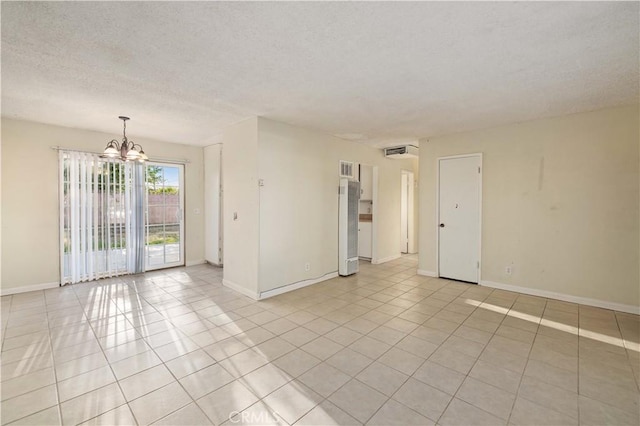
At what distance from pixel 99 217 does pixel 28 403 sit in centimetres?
376

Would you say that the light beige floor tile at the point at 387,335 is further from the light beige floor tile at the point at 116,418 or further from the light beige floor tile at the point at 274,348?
the light beige floor tile at the point at 116,418

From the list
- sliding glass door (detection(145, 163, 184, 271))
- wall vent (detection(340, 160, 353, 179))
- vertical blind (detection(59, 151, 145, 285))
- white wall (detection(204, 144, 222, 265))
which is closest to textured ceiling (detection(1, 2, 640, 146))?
vertical blind (detection(59, 151, 145, 285))

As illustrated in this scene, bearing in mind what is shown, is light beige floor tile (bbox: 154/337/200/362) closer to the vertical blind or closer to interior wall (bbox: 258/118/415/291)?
interior wall (bbox: 258/118/415/291)

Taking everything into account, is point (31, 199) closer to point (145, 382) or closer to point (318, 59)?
point (145, 382)

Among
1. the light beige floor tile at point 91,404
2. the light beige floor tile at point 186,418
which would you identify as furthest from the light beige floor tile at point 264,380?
the light beige floor tile at point 91,404

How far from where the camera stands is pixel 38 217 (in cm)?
451

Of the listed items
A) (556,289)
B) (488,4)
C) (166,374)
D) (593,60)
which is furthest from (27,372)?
(556,289)

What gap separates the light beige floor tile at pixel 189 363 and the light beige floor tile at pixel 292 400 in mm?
759

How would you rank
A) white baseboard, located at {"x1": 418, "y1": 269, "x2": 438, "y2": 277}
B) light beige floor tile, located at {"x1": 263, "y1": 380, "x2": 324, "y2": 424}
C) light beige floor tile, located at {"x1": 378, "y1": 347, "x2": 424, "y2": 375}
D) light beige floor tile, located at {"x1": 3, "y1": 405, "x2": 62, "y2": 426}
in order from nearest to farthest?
light beige floor tile, located at {"x1": 3, "y1": 405, "x2": 62, "y2": 426} → light beige floor tile, located at {"x1": 263, "y1": 380, "x2": 324, "y2": 424} → light beige floor tile, located at {"x1": 378, "y1": 347, "x2": 424, "y2": 375} → white baseboard, located at {"x1": 418, "y1": 269, "x2": 438, "y2": 277}

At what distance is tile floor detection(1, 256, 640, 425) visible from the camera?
76.0 inches

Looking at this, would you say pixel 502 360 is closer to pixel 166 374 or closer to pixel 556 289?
Answer: pixel 556 289

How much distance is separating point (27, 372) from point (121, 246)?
10.8 feet

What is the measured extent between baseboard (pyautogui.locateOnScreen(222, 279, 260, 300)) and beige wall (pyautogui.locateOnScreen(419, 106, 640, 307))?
3761mm

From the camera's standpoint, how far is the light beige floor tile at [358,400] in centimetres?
192
